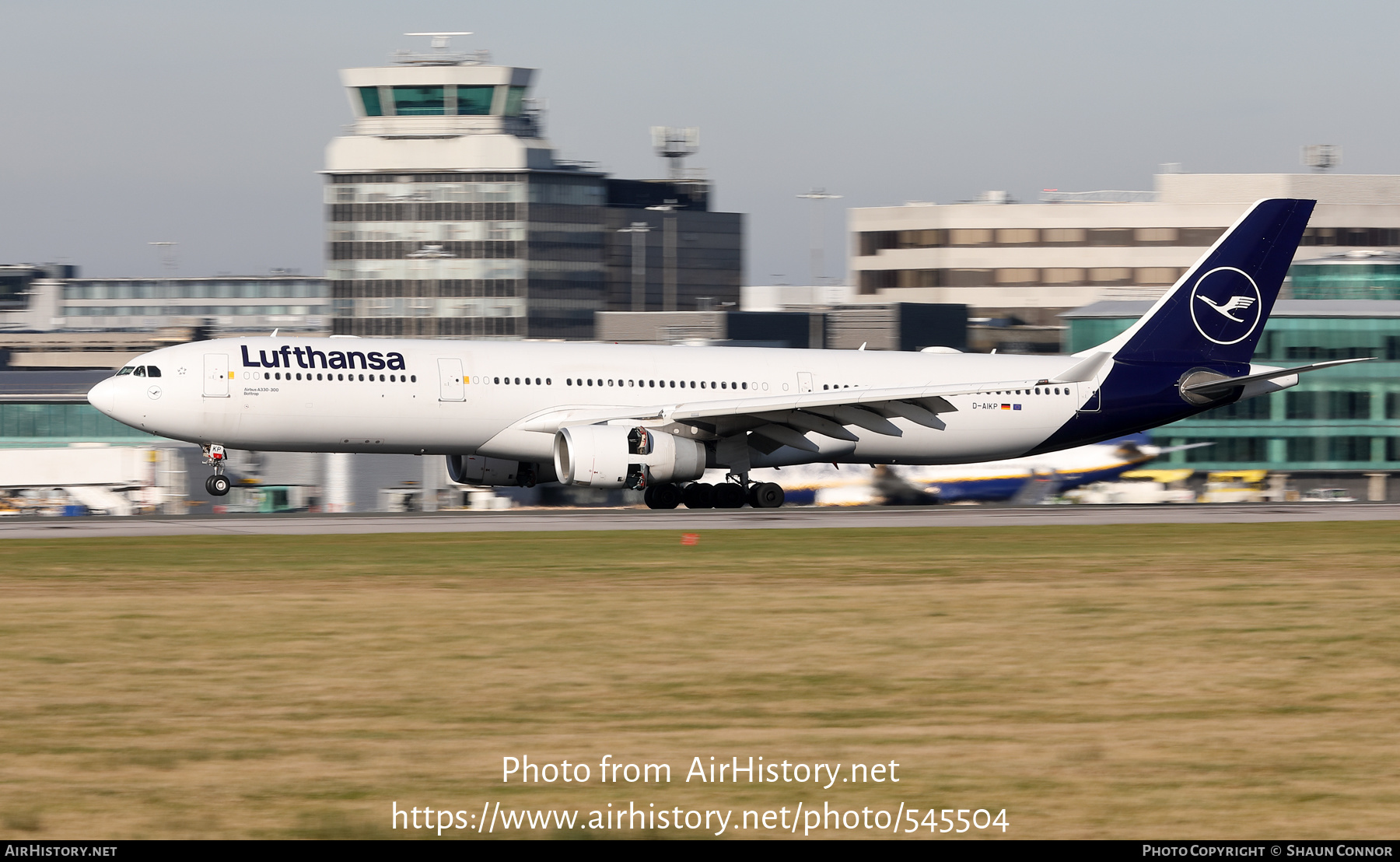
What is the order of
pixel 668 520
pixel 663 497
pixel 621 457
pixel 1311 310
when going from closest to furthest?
pixel 621 457 → pixel 668 520 → pixel 663 497 → pixel 1311 310

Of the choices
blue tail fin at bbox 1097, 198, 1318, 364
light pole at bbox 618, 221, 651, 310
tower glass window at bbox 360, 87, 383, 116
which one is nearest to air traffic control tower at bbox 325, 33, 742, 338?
tower glass window at bbox 360, 87, 383, 116

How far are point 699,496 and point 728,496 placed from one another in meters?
0.76

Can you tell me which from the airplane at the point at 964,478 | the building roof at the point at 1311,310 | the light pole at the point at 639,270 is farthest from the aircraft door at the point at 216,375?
the light pole at the point at 639,270

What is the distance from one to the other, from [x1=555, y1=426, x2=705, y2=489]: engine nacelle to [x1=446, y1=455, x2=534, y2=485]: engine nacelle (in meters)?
2.88

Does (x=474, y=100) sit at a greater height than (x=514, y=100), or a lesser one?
lesser

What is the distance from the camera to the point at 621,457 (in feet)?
125

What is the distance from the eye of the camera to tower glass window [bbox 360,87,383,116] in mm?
167000

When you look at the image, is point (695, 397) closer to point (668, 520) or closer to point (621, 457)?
point (621, 457)

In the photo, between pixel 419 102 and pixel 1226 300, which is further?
pixel 419 102

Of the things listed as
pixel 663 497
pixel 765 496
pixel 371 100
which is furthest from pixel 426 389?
pixel 371 100

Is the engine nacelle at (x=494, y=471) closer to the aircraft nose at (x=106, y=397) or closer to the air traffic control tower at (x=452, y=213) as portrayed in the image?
the aircraft nose at (x=106, y=397)

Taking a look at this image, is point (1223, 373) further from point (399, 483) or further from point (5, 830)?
point (5, 830)

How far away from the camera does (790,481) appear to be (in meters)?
58.7

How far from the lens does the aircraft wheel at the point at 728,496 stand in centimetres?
4259
